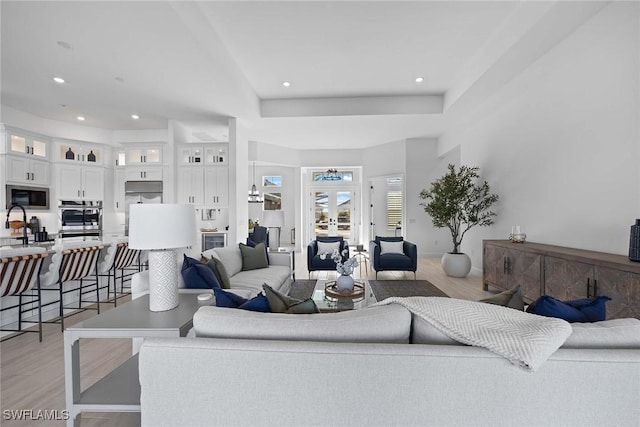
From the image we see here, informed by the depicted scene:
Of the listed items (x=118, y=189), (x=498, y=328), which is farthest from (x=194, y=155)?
(x=498, y=328)

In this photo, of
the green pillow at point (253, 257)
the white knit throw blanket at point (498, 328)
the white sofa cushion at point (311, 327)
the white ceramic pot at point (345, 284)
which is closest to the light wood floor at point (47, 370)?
the white sofa cushion at point (311, 327)

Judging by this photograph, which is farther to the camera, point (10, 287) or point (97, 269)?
point (97, 269)

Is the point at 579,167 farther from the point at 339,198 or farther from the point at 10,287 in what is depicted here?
the point at 339,198

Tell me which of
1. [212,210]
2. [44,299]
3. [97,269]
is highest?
[212,210]

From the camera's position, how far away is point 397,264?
5.01 metres

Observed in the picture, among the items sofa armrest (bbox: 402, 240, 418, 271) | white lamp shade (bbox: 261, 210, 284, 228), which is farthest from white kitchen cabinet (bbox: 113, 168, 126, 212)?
sofa armrest (bbox: 402, 240, 418, 271)

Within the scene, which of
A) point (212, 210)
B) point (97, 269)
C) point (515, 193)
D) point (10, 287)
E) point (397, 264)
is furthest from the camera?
point (212, 210)

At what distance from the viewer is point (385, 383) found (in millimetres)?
997

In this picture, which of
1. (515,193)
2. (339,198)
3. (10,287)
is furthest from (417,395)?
(339,198)

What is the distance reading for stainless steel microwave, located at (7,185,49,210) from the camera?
496cm

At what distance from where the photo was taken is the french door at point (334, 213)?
945 cm

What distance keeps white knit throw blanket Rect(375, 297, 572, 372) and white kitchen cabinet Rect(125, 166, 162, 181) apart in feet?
20.6

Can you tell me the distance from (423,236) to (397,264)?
282 centimetres

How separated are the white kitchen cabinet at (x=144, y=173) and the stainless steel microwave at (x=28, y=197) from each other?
142 cm
